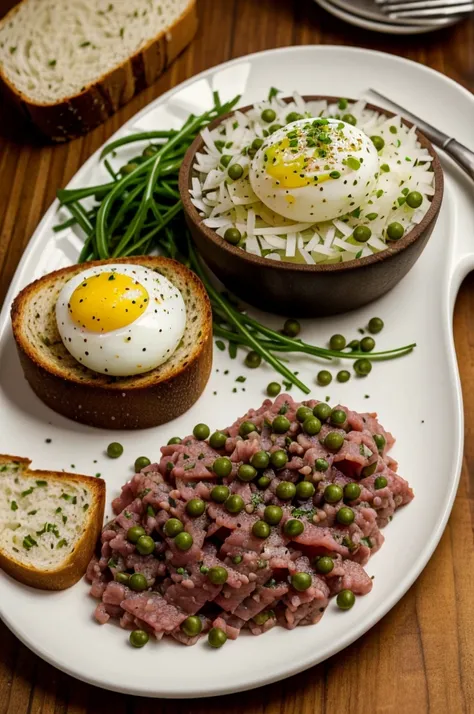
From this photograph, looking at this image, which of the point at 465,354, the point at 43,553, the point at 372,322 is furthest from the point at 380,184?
the point at 43,553

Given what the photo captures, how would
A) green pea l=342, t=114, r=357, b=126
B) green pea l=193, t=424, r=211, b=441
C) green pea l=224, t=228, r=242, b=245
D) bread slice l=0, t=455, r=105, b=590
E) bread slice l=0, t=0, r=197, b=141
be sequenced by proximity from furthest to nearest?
bread slice l=0, t=0, r=197, b=141, green pea l=342, t=114, r=357, b=126, green pea l=224, t=228, r=242, b=245, green pea l=193, t=424, r=211, b=441, bread slice l=0, t=455, r=105, b=590

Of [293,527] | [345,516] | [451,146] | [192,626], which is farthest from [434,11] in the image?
[192,626]

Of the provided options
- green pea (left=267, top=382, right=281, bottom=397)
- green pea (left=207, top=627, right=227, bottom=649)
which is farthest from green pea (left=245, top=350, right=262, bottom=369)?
green pea (left=207, top=627, right=227, bottom=649)

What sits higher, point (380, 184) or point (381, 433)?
point (380, 184)

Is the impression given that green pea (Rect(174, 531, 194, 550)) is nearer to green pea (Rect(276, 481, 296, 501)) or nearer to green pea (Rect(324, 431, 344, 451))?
green pea (Rect(276, 481, 296, 501))

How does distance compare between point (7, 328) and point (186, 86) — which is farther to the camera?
point (186, 86)

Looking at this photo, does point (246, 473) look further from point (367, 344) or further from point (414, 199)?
point (414, 199)

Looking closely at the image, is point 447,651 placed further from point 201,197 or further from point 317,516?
point 201,197
